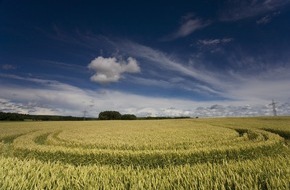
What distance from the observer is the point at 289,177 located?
187 inches

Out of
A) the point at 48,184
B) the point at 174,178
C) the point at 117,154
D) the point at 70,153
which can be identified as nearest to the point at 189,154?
the point at 117,154

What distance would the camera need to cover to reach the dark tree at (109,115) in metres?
139

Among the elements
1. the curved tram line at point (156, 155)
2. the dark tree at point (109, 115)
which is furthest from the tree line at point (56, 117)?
the curved tram line at point (156, 155)

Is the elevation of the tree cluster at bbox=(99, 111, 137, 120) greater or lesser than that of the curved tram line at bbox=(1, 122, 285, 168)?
greater

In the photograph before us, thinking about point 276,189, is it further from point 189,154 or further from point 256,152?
point 256,152

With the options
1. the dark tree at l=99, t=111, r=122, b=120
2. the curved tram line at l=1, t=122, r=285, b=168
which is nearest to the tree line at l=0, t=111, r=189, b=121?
the dark tree at l=99, t=111, r=122, b=120

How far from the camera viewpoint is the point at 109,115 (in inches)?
5527

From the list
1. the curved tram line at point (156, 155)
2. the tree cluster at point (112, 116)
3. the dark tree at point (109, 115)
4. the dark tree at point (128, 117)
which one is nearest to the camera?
the curved tram line at point (156, 155)

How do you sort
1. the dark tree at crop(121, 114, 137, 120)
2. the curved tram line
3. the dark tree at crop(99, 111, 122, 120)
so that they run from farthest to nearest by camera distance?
the dark tree at crop(99, 111, 122, 120) < the dark tree at crop(121, 114, 137, 120) < the curved tram line

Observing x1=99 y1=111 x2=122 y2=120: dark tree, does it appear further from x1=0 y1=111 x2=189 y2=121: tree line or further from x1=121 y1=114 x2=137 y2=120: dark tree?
x1=121 y1=114 x2=137 y2=120: dark tree

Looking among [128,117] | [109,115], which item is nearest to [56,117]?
[109,115]

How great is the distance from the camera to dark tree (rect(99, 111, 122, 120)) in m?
139

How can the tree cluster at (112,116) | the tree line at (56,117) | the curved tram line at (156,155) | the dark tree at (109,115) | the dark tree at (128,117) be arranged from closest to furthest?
the curved tram line at (156,155) → the tree line at (56,117) → the dark tree at (128,117) → the tree cluster at (112,116) → the dark tree at (109,115)

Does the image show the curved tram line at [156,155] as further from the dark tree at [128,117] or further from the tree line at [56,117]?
the dark tree at [128,117]
